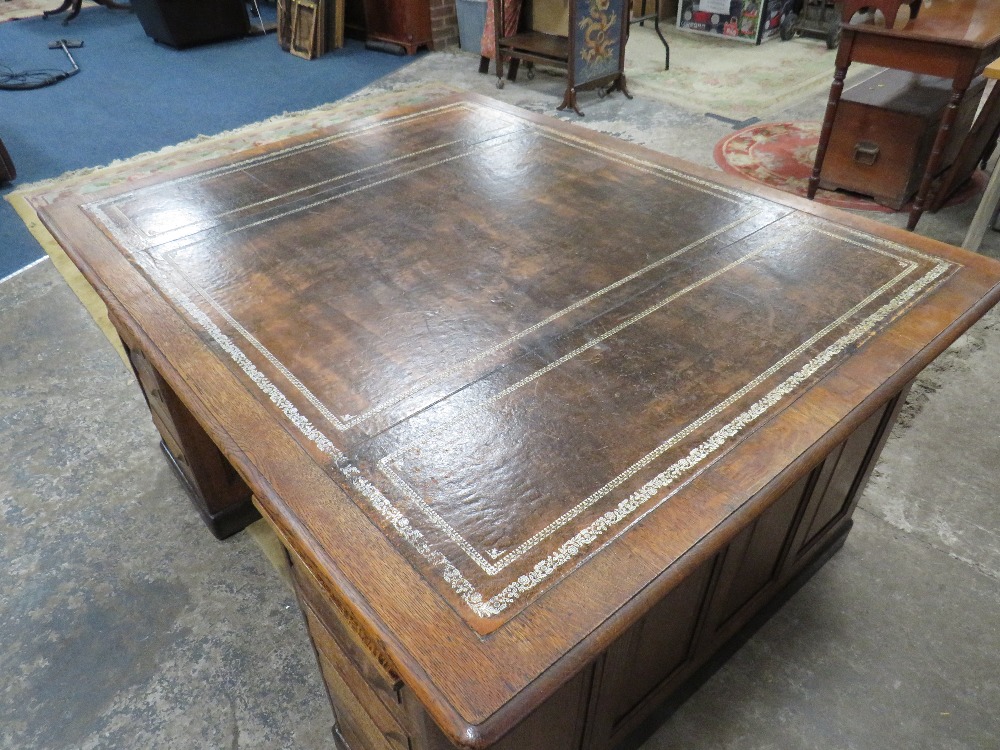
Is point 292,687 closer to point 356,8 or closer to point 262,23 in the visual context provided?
point 356,8

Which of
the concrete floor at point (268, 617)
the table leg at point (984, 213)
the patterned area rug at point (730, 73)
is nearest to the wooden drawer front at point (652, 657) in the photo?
the concrete floor at point (268, 617)

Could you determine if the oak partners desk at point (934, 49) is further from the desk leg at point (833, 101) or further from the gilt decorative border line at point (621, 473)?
the gilt decorative border line at point (621, 473)

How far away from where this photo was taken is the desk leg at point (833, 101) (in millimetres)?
2795

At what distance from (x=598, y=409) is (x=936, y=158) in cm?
264

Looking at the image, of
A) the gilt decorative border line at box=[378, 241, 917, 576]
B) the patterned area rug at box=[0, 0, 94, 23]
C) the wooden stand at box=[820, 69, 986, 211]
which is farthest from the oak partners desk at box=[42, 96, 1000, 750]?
the patterned area rug at box=[0, 0, 94, 23]

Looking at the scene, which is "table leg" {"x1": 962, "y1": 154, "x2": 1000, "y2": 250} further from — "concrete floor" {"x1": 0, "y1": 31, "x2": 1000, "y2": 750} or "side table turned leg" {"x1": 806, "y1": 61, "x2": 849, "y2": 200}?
"concrete floor" {"x1": 0, "y1": 31, "x2": 1000, "y2": 750}

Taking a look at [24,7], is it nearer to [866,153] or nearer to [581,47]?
[581,47]

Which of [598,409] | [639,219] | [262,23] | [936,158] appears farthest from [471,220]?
[262,23]

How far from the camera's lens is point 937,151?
2.81 meters

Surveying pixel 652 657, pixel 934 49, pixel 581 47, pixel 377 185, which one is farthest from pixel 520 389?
pixel 581 47

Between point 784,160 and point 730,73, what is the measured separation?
5.66 ft

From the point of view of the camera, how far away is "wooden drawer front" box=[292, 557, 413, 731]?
34.8 inches

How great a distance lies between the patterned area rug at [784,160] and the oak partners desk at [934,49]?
363mm

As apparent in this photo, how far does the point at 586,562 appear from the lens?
78 cm
